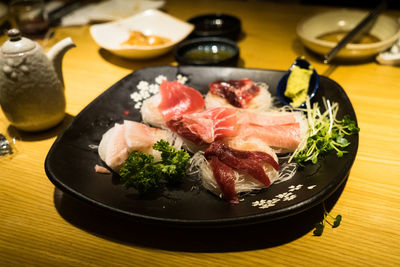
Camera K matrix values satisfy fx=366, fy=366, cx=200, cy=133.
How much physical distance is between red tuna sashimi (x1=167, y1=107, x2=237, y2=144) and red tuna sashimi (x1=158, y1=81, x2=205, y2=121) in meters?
0.11

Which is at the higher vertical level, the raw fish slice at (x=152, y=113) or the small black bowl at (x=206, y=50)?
the small black bowl at (x=206, y=50)

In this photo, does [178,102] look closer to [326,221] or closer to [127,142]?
[127,142]

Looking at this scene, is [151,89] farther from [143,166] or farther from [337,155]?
[337,155]

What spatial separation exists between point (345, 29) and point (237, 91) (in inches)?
64.6

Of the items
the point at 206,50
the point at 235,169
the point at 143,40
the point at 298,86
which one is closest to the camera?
the point at 235,169

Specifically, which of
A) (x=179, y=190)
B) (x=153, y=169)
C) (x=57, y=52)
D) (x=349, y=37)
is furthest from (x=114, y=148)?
(x=349, y=37)

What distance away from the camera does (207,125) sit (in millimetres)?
1915

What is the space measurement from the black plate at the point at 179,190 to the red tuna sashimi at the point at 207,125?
23cm

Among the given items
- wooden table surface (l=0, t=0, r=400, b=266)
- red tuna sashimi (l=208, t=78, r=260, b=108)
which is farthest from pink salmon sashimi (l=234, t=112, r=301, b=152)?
wooden table surface (l=0, t=0, r=400, b=266)

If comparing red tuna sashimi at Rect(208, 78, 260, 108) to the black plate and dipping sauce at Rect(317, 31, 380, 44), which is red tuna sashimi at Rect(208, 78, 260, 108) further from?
dipping sauce at Rect(317, 31, 380, 44)

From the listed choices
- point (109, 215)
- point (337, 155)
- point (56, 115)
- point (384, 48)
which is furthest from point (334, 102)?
point (56, 115)

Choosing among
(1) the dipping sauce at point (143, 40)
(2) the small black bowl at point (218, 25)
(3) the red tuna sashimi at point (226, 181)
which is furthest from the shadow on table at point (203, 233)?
(2) the small black bowl at point (218, 25)

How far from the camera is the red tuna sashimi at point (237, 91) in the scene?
2268mm

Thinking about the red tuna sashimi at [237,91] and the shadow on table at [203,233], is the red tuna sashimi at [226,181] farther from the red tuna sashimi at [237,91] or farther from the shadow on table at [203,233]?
the red tuna sashimi at [237,91]
